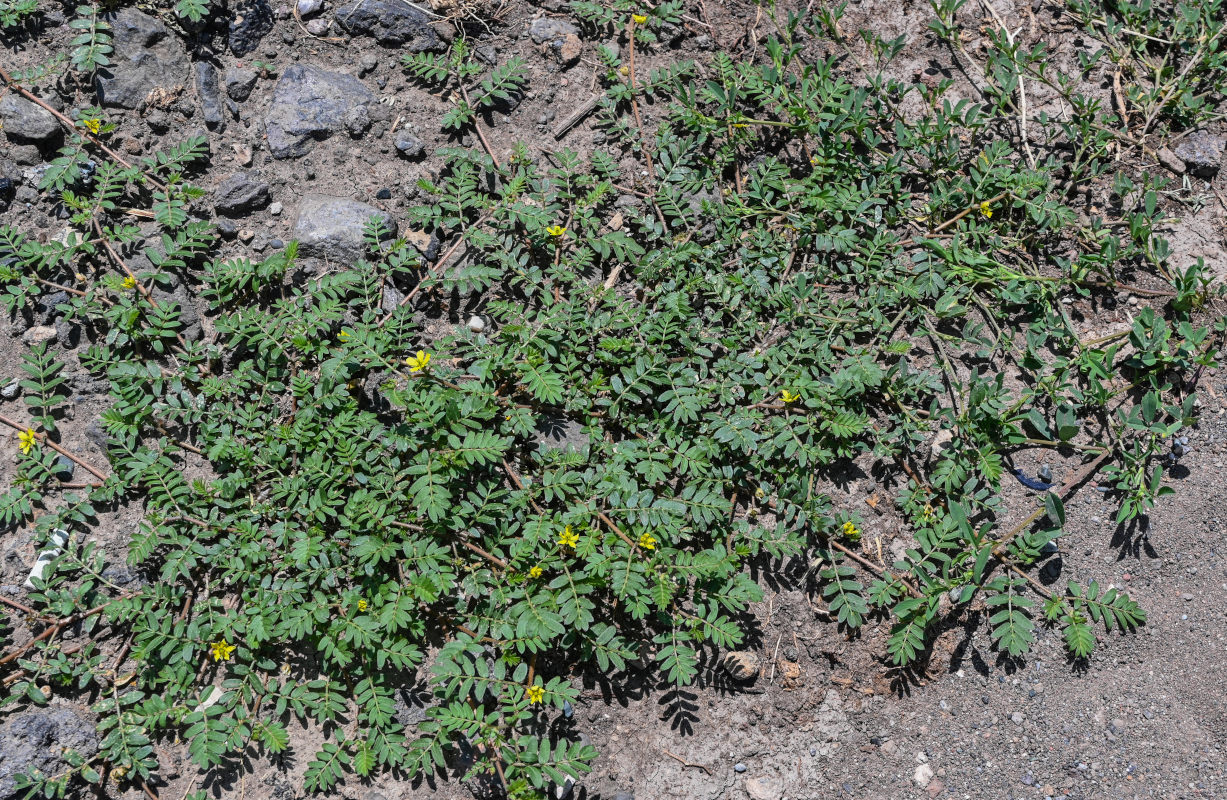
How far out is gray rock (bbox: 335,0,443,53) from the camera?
420 centimetres

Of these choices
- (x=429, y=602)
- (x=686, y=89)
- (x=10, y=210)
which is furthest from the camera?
(x=686, y=89)

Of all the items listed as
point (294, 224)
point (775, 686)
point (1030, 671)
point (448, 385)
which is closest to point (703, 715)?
point (775, 686)

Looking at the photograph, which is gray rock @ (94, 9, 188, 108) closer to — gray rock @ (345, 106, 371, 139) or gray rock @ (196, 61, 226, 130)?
gray rock @ (196, 61, 226, 130)

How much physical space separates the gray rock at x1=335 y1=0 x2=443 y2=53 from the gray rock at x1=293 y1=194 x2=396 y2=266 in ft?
3.11

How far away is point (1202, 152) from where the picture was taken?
424cm

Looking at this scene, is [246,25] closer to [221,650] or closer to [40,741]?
[221,650]

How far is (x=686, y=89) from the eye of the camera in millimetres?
4328

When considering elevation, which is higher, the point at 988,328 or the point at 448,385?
the point at 988,328

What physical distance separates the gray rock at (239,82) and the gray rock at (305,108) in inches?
5.0

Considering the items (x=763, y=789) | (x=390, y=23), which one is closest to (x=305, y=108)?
(x=390, y=23)

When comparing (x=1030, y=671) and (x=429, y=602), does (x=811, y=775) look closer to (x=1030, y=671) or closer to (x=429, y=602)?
(x=1030, y=671)

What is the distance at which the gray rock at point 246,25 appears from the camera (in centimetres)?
411

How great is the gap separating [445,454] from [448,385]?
1.17ft

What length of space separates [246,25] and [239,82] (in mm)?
302
